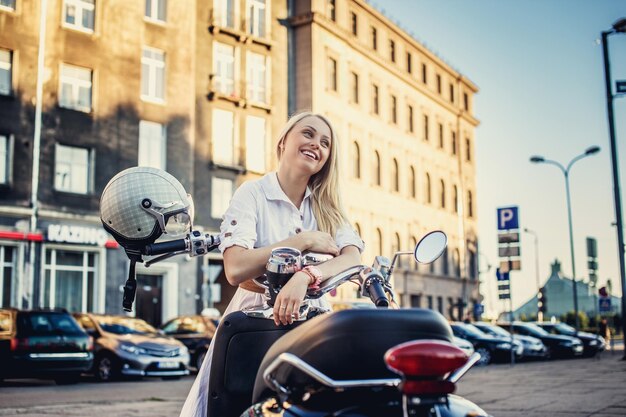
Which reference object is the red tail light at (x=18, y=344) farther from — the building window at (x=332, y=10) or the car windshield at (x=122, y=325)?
the building window at (x=332, y=10)

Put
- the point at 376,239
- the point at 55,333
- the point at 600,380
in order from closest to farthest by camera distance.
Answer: the point at 600,380
the point at 55,333
the point at 376,239

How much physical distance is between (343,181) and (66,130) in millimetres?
28906

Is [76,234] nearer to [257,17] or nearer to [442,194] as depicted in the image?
[257,17]

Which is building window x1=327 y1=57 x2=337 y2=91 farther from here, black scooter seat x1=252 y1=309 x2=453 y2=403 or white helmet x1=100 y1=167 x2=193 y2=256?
black scooter seat x1=252 y1=309 x2=453 y2=403

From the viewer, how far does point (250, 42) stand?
4009 centimetres

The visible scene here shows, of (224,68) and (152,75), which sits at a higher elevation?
(224,68)

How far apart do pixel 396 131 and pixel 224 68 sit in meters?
18.9

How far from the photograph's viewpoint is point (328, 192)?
3.28m

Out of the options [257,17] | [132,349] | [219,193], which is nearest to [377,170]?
[257,17]

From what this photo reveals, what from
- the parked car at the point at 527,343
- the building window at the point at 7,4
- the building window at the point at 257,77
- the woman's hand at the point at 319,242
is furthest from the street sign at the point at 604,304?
the woman's hand at the point at 319,242

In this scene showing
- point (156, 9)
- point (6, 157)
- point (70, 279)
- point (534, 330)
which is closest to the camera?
point (6, 157)

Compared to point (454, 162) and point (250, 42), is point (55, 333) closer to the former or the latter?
point (250, 42)

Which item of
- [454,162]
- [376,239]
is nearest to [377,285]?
[376,239]

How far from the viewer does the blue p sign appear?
21156 mm
